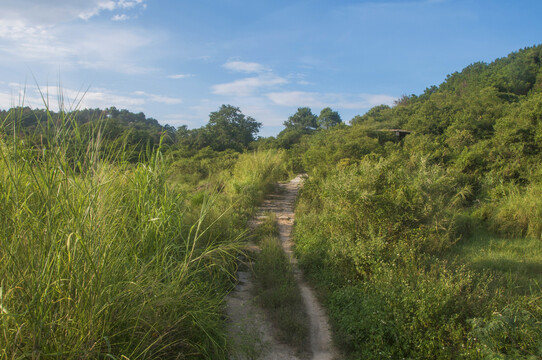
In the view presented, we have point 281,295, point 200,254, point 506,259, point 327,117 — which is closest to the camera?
point 200,254

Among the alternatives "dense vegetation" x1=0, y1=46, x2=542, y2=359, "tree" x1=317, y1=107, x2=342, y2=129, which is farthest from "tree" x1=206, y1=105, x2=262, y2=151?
"dense vegetation" x1=0, y1=46, x2=542, y2=359

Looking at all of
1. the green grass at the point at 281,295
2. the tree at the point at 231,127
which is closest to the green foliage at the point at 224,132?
the tree at the point at 231,127

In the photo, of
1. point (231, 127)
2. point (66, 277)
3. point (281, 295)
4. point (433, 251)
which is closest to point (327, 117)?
point (231, 127)

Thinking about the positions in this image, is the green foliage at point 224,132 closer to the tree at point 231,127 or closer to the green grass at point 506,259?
the tree at point 231,127

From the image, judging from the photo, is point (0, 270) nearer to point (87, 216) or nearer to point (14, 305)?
point (14, 305)

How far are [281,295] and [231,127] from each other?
2894 centimetres

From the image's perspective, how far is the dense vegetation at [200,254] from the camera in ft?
7.19

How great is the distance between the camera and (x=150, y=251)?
3293 mm

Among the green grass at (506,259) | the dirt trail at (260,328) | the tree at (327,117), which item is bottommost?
the dirt trail at (260,328)

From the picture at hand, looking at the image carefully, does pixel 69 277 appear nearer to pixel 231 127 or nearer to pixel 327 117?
pixel 231 127

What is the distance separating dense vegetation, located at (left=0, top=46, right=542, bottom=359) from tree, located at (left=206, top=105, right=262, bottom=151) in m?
19.5

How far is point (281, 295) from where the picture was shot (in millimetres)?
4809

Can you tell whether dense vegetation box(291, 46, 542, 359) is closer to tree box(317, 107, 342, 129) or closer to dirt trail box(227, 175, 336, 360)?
dirt trail box(227, 175, 336, 360)

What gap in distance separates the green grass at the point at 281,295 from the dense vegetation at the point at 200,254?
4.0 inches
